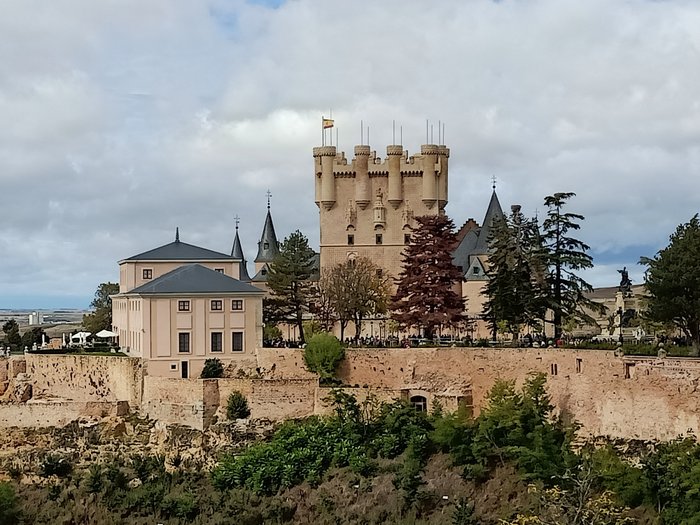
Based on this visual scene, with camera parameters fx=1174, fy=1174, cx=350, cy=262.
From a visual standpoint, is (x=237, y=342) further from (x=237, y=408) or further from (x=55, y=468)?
(x=55, y=468)

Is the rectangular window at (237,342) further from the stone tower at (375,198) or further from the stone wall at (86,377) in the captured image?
the stone tower at (375,198)

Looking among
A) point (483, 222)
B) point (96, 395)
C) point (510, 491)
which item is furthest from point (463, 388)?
point (483, 222)

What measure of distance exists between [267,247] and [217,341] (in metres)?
24.2

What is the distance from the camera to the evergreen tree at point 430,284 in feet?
151

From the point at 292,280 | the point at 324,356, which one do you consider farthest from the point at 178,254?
the point at 324,356

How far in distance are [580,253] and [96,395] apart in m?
19.4

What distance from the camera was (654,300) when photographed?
3850 cm

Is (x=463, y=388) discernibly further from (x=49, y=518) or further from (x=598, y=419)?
(x=49, y=518)

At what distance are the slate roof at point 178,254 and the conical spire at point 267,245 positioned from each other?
14.5 meters

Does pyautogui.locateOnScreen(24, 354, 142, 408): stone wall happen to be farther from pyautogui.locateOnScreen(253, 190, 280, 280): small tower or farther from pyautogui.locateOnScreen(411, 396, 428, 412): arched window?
pyautogui.locateOnScreen(253, 190, 280, 280): small tower

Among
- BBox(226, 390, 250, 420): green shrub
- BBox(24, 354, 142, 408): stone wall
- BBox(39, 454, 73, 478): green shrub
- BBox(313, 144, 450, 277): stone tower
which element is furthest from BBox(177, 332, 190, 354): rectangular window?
BBox(313, 144, 450, 277): stone tower

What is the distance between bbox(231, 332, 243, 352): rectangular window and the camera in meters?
45.0

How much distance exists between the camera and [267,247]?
225 ft

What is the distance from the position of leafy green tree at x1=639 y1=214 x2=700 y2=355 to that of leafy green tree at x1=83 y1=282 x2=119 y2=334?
32.4m
